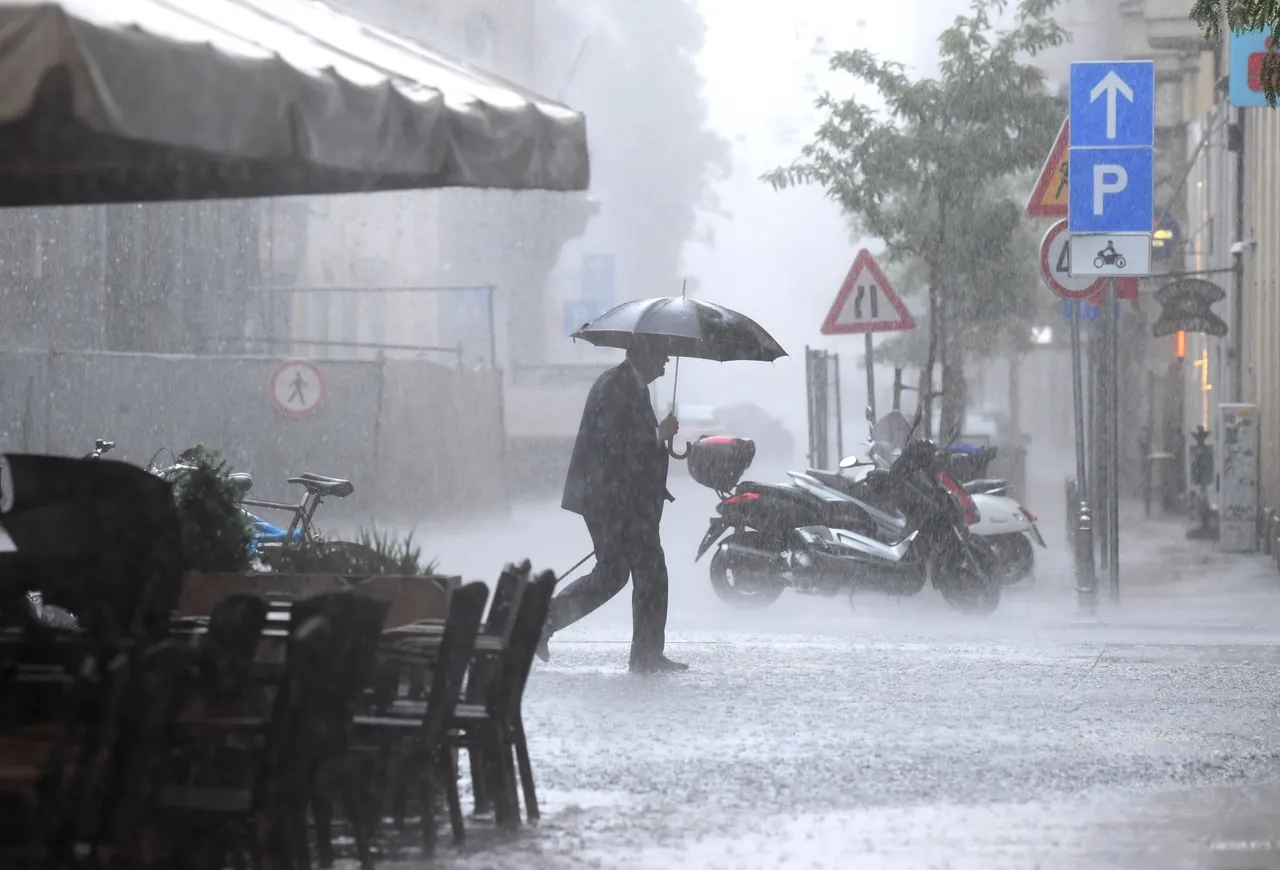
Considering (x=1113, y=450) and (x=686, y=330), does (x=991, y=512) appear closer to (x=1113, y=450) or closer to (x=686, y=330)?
(x=1113, y=450)

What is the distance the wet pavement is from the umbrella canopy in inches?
72.9

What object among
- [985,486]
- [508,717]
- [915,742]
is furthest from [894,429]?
[508,717]

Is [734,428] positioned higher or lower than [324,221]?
lower

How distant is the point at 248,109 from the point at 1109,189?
11096mm

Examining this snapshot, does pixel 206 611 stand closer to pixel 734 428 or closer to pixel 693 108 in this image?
pixel 734 428

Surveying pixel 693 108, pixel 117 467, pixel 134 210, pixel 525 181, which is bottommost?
pixel 117 467

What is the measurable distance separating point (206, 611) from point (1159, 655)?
712 centimetres

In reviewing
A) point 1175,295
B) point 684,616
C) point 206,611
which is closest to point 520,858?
point 206,611

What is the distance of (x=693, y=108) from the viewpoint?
2955 inches

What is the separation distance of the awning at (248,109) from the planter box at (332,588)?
139cm

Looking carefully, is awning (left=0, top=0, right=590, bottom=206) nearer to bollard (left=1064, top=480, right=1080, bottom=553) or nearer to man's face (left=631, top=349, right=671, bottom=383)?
man's face (left=631, top=349, right=671, bottom=383)

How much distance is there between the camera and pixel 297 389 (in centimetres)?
2464

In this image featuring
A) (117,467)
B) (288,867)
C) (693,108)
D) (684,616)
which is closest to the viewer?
(288,867)

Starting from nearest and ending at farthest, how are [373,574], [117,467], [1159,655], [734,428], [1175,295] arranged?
[117,467]
[373,574]
[1159,655]
[1175,295]
[734,428]
